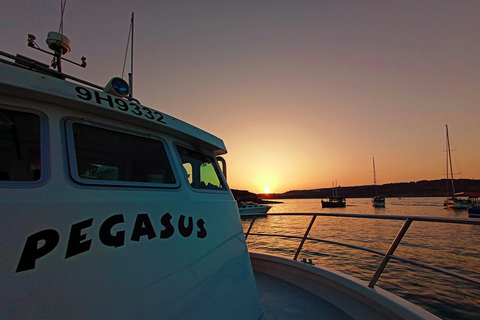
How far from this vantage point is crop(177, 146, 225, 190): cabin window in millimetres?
2588

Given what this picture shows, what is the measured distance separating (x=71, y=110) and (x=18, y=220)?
33.3 inches

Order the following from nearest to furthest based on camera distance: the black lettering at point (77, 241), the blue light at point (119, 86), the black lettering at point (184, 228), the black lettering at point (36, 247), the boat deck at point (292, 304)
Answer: the black lettering at point (36, 247) → the black lettering at point (77, 241) → the black lettering at point (184, 228) → the blue light at point (119, 86) → the boat deck at point (292, 304)

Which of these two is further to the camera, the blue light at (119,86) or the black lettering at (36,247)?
the blue light at (119,86)

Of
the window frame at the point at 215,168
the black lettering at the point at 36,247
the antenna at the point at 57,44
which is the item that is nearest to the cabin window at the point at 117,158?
the window frame at the point at 215,168

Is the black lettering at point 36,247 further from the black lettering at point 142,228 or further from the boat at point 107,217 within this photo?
the black lettering at point 142,228

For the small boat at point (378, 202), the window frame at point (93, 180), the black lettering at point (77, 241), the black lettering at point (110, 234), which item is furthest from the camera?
the small boat at point (378, 202)

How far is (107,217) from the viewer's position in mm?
1555

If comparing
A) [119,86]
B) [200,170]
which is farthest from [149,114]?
[200,170]

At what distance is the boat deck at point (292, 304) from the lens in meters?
2.80

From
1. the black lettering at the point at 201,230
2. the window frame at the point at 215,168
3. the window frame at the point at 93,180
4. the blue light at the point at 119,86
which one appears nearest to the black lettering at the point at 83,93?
the window frame at the point at 93,180

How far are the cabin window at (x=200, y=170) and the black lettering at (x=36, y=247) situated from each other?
1.25 m

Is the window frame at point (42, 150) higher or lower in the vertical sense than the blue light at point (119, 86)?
lower

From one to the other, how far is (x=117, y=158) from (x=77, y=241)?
796mm

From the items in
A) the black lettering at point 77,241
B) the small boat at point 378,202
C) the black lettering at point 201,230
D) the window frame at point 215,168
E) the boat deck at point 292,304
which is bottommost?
the small boat at point 378,202
